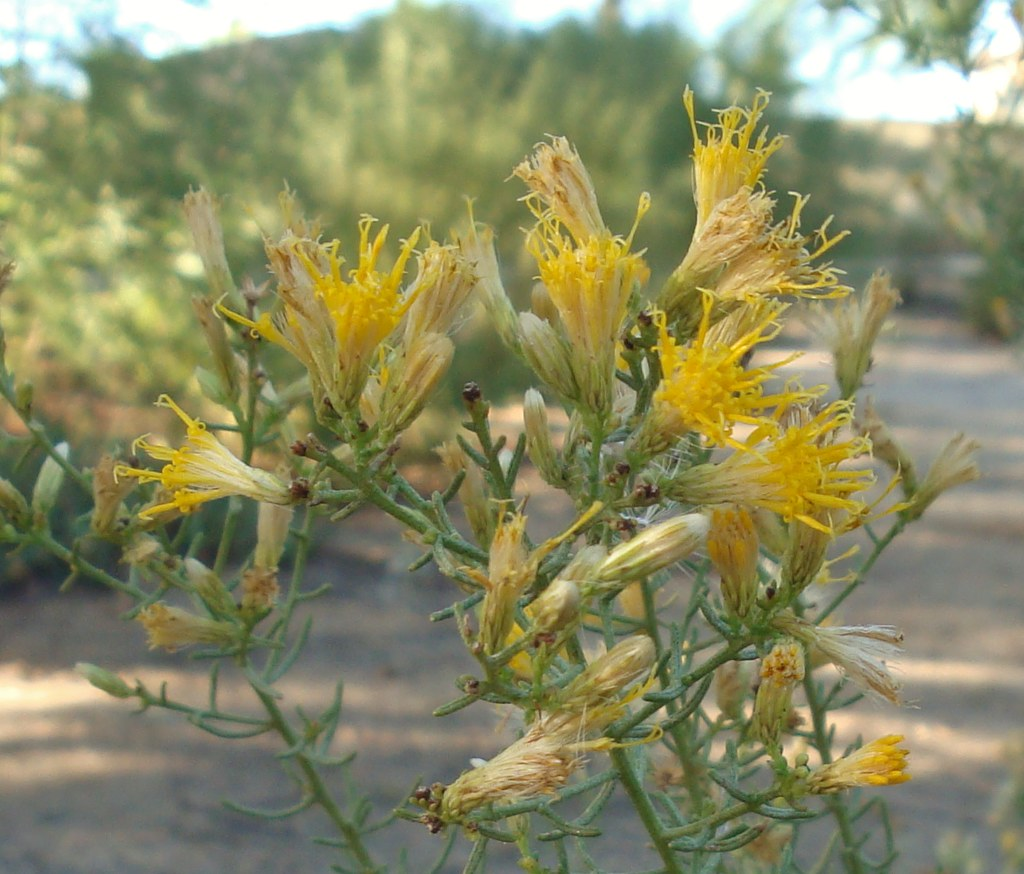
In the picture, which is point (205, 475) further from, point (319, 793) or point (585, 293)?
point (319, 793)

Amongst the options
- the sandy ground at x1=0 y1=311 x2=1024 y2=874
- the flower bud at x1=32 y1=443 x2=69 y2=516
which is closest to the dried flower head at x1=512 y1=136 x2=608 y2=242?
the flower bud at x1=32 y1=443 x2=69 y2=516

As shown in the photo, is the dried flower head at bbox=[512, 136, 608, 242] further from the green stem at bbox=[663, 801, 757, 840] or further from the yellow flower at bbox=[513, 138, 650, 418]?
the green stem at bbox=[663, 801, 757, 840]

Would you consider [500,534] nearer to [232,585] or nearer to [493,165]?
[232,585]

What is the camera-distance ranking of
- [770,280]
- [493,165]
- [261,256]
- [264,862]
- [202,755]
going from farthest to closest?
[493,165]
[261,256]
[202,755]
[264,862]
[770,280]

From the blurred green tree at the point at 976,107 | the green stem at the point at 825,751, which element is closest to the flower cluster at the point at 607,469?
the green stem at the point at 825,751

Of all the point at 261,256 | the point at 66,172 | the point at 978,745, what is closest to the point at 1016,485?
the point at 978,745

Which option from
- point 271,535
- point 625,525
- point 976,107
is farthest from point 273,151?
point 625,525

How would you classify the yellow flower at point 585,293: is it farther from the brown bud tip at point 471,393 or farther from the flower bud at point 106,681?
the flower bud at point 106,681
